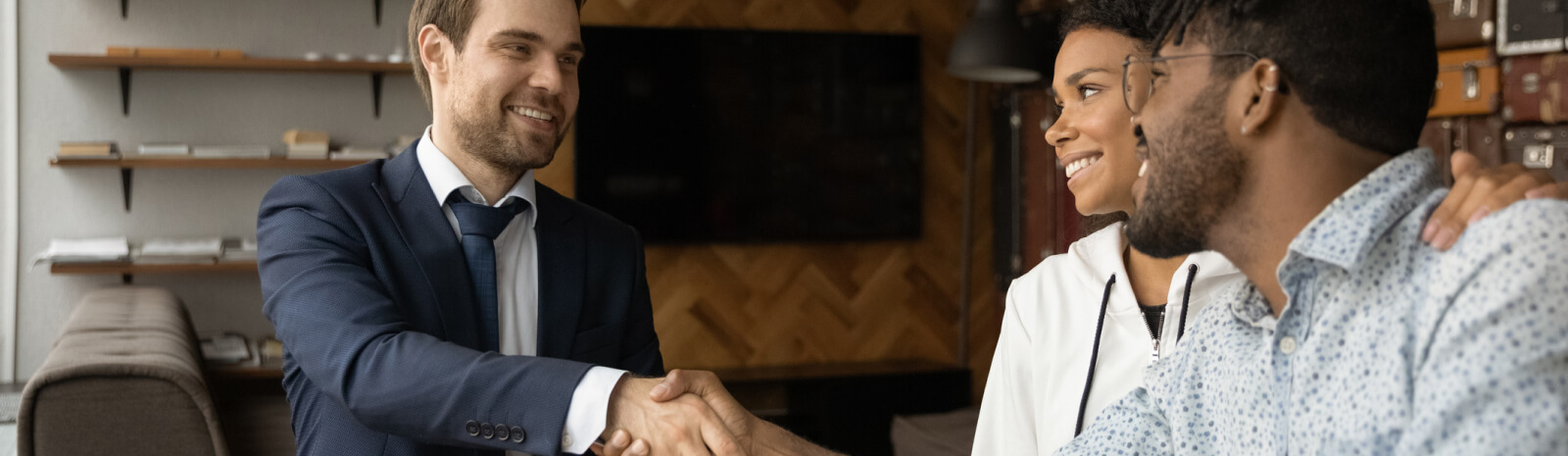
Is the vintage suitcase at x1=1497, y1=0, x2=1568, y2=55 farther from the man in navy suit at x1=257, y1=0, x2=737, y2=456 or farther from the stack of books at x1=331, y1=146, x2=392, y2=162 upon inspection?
the stack of books at x1=331, y1=146, x2=392, y2=162

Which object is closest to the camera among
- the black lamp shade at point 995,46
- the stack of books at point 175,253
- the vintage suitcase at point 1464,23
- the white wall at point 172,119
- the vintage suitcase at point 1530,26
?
the vintage suitcase at point 1530,26

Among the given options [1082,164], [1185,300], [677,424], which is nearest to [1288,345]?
[1185,300]

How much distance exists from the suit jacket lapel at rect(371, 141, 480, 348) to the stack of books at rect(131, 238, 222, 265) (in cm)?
288

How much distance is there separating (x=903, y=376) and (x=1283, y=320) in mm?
4013

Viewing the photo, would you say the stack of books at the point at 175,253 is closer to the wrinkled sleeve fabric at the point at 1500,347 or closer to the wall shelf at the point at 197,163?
the wall shelf at the point at 197,163

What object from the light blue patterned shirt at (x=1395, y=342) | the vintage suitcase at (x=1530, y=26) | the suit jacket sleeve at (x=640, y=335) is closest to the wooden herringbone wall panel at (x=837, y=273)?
the vintage suitcase at (x=1530, y=26)

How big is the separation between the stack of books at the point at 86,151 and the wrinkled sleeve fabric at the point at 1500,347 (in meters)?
4.21

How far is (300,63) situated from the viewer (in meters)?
4.04

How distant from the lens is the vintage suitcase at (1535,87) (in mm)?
2805

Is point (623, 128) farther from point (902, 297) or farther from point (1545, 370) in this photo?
point (1545, 370)

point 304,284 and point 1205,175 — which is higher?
point 1205,175

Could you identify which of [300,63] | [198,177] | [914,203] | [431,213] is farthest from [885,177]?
[431,213]

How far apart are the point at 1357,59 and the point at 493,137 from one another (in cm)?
107

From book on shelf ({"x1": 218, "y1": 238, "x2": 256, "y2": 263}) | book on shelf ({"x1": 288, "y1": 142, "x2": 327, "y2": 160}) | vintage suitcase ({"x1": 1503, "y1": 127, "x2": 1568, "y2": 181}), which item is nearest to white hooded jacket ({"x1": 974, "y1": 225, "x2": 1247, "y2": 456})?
vintage suitcase ({"x1": 1503, "y1": 127, "x2": 1568, "y2": 181})
